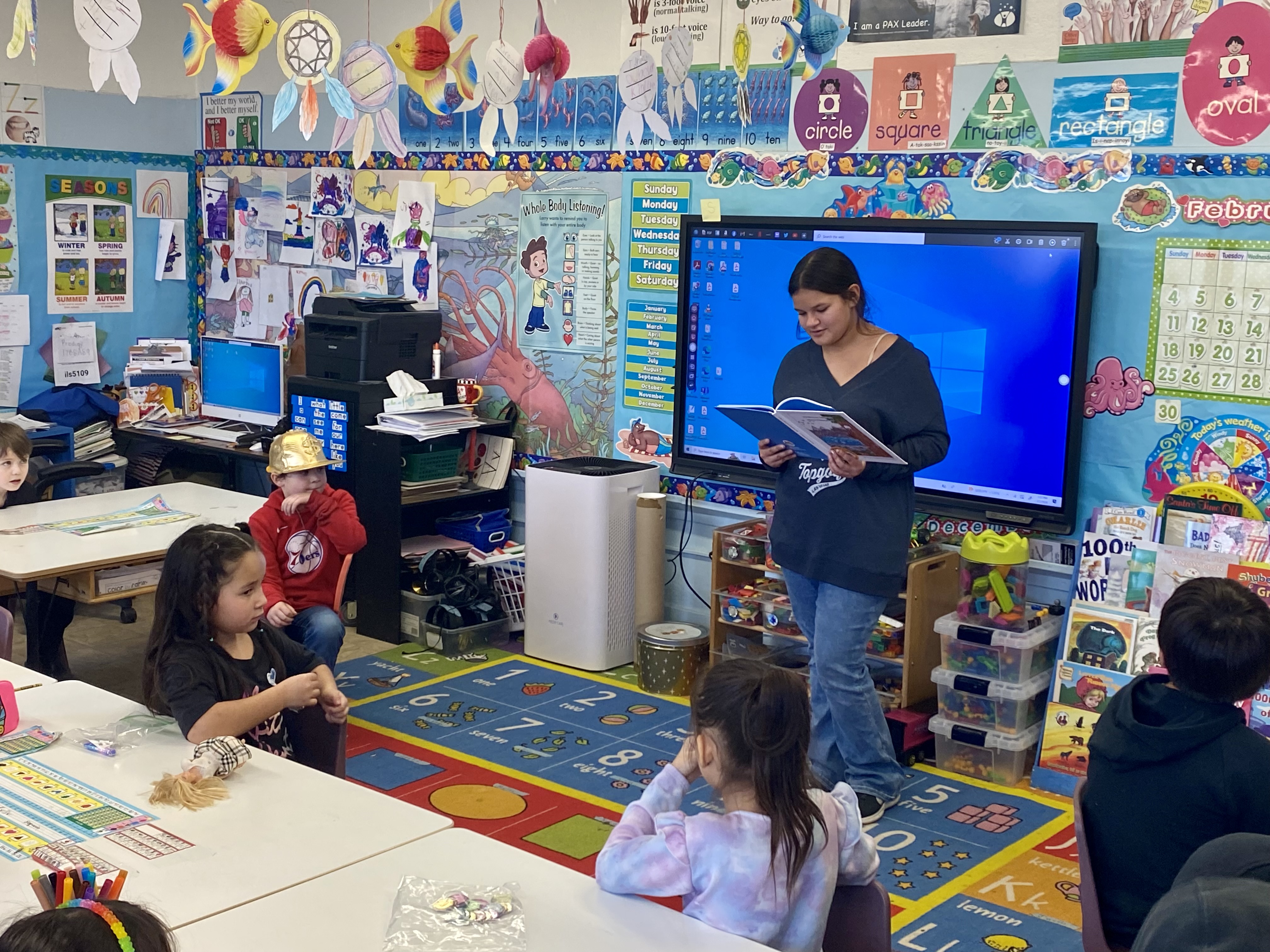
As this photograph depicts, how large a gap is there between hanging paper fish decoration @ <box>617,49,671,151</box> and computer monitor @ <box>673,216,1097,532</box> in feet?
2.08

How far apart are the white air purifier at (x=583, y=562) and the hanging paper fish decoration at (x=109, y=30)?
6.96 feet

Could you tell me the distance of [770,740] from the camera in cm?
189

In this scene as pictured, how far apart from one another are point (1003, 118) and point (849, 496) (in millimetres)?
1417

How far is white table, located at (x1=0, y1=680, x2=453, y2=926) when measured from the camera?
5.87 ft

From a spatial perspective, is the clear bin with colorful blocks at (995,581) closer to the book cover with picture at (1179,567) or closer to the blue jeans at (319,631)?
the book cover with picture at (1179,567)

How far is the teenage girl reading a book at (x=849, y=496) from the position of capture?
329cm

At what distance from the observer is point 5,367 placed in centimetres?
585

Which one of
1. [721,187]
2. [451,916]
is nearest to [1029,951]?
[451,916]

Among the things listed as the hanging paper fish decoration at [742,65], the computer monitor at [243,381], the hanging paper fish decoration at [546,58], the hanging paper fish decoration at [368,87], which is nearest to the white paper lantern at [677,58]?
the hanging paper fish decoration at [546,58]

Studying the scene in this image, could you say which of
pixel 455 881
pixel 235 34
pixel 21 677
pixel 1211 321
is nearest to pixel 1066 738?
pixel 1211 321

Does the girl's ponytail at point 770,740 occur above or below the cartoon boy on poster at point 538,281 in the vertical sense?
below

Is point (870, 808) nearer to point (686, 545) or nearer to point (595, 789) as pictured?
point (595, 789)

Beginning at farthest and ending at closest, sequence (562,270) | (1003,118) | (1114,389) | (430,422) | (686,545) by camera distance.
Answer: (562,270) < (430,422) < (686,545) < (1003,118) < (1114,389)

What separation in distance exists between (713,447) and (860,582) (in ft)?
4.73
